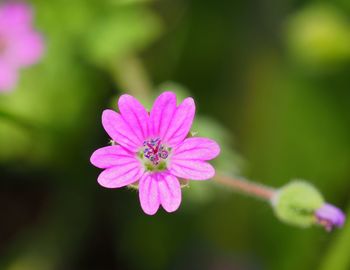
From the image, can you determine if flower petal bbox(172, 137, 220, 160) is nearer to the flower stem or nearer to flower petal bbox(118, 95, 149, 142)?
flower petal bbox(118, 95, 149, 142)

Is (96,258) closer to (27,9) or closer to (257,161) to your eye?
(257,161)

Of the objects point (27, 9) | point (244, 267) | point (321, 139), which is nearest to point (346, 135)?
point (321, 139)

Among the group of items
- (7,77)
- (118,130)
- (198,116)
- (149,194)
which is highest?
(198,116)

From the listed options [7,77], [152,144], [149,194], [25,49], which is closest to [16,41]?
[25,49]

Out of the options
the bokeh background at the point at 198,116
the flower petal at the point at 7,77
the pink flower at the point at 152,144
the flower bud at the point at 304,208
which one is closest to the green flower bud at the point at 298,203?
the flower bud at the point at 304,208

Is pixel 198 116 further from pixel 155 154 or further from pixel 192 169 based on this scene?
pixel 192 169

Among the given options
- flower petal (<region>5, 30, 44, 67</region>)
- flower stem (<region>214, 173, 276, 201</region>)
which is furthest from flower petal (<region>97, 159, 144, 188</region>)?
flower petal (<region>5, 30, 44, 67</region>)
